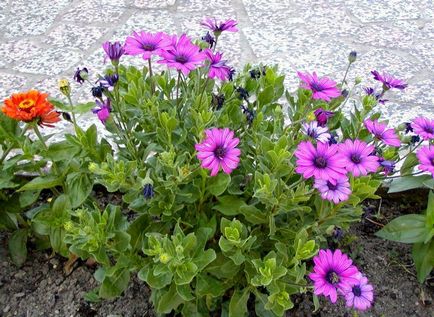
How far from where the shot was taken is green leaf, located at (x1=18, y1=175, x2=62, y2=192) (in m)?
1.53

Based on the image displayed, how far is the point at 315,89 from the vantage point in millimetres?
1409

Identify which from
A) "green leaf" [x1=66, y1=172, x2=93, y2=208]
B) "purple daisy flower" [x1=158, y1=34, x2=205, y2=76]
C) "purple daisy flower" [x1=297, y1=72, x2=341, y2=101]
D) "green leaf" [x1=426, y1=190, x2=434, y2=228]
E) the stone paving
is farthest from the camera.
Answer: the stone paving

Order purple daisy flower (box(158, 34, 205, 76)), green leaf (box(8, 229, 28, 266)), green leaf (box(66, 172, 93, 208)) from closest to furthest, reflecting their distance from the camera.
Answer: purple daisy flower (box(158, 34, 205, 76)), green leaf (box(66, 172, 93, 208)), green leaf (box(8, 229, 28, 266))

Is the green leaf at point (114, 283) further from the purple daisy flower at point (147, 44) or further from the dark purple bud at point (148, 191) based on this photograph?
the purple daisy flower at point (147, 44)

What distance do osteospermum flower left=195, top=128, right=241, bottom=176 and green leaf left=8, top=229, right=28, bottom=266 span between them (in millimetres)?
804

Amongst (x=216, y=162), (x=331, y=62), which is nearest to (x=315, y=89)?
(x=216, y=162)

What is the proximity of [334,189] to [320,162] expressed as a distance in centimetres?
7

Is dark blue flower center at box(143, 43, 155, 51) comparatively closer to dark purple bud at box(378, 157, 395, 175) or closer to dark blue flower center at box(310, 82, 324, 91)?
dark blue flower center at box(310, 82, 324, 91)

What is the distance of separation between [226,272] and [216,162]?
0.33 meters

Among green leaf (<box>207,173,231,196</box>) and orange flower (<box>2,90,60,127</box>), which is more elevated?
orange flower (<box>2,90,60,127</box>)

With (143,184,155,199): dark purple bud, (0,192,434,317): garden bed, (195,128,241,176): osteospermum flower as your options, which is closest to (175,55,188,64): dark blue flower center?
(195,128,241,176): osteospermum flower

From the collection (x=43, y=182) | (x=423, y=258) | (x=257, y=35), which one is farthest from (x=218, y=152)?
(x=257, y=35)

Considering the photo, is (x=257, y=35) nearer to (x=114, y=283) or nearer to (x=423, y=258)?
(x=423, y=258)

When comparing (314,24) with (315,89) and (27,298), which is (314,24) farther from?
(27,298)
